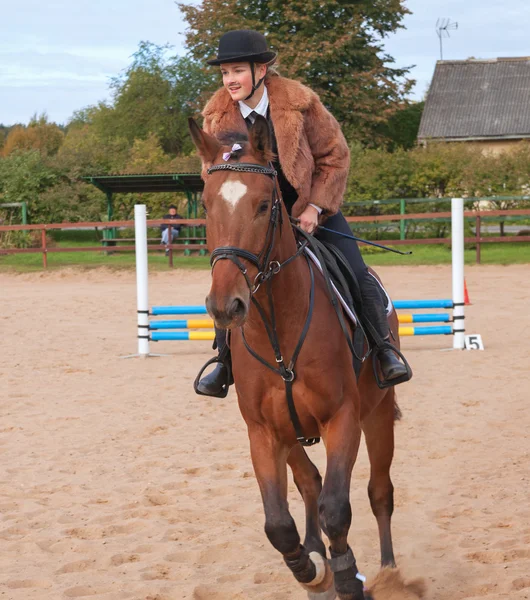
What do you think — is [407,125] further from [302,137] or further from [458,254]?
[302,137]

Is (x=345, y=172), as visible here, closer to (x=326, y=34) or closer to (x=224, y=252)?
(x=224, y=252)

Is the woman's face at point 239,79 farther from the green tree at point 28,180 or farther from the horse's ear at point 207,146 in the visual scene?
the green tree at point 28,180

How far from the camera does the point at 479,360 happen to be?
35.0 ft

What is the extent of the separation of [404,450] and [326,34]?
98.7 ft

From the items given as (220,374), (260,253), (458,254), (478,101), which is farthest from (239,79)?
(478,101)

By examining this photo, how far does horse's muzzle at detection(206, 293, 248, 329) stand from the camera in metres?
3.13

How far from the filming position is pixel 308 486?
4609 mm

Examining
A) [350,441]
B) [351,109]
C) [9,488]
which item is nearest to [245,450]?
[9,488]

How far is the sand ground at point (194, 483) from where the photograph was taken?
15.0 feet

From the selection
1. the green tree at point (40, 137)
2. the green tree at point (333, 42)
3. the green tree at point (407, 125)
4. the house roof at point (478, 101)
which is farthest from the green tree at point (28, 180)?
the green tree at point (40, 137)

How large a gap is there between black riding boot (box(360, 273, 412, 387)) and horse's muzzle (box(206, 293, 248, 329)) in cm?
150

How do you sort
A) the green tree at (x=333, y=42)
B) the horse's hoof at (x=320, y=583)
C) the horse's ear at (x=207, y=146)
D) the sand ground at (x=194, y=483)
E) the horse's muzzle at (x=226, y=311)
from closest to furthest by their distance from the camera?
the horse's muzzle at (x=226, y=311), the horse's ear at (x=207, y=146), the horse's hoof at (x=320, y=583), the sand ground at (x=194, y=483), the green tree at (x=333, y=42)

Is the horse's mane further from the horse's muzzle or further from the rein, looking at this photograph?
the horse's muzzle

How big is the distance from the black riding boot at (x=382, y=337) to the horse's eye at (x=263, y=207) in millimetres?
1263
